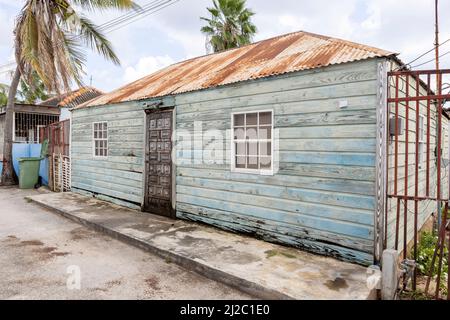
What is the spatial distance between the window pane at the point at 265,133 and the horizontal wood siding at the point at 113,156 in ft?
12.1

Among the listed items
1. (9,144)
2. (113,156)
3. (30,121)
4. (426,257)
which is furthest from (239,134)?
(30,121)

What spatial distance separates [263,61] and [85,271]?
4.95m

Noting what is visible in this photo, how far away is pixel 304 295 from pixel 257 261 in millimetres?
1122

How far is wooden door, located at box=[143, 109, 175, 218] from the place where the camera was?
24.0 feet

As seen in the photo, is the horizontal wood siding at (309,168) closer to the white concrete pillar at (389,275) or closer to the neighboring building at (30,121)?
the white concrete pillar at (389,275)

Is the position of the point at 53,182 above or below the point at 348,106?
below

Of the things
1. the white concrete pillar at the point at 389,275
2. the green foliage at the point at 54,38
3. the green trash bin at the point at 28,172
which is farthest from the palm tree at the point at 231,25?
the white concrete pillar at the point at 389,275

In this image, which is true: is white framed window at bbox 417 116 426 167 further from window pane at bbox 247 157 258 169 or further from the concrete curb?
the concrete curb

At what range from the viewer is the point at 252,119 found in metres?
5.72

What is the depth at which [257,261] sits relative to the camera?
14.8 ft

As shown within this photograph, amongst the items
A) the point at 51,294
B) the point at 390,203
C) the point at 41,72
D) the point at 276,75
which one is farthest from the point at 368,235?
the point at 41,72

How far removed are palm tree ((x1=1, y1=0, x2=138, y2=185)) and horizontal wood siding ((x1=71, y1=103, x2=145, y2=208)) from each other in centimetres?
170

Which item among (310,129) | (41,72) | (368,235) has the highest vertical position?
(41,72)
